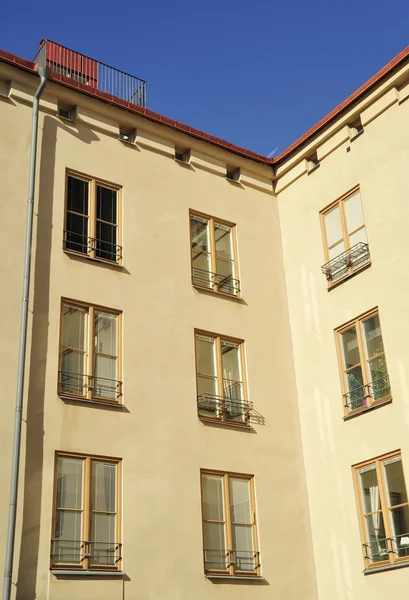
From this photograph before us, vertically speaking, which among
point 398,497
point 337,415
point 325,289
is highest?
point 325,289

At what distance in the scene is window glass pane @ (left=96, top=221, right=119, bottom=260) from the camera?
17.9m

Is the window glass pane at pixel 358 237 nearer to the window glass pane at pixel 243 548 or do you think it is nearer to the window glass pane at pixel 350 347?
the window glass pane at pixel 350 347

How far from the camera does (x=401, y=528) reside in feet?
51.8

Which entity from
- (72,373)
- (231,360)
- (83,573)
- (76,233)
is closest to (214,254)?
(231,360)

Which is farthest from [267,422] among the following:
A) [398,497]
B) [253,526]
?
[398,497]

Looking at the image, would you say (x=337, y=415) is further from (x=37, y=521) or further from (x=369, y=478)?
(x=37, y=521)

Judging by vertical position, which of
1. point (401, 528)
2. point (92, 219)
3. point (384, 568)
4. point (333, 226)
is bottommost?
point (384, 568)

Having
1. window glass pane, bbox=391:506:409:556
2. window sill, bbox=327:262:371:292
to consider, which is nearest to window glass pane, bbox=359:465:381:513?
→ window glass pane, bbox=391:506:409:556

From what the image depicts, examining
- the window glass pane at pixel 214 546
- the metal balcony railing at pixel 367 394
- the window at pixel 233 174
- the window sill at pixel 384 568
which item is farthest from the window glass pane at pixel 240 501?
the window at pixel 233 174

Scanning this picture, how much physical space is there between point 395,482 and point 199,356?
5241 mm

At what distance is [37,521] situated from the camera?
46.7 ft

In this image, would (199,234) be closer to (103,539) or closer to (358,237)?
(358,237)

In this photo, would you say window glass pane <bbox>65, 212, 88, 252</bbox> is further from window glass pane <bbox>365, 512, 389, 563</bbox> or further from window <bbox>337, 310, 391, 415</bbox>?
window glass pane <bbox>365, 512, 389, 563</bbox>

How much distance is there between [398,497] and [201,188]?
923 centimetres
